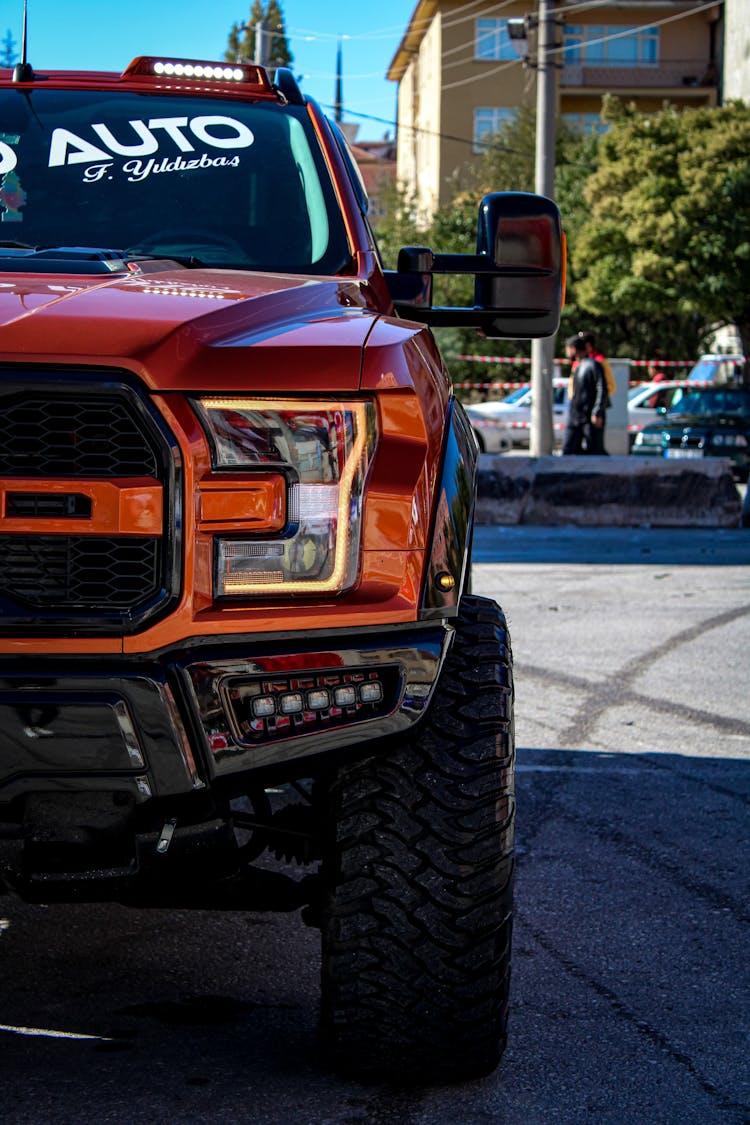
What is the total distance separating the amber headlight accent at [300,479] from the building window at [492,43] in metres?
61.9

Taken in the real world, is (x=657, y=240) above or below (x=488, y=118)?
below

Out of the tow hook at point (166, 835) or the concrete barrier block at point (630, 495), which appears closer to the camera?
the tow hook at point (166, 835)

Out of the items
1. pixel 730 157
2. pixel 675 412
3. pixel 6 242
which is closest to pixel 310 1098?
pixel 6 242

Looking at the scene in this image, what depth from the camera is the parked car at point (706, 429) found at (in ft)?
70.5

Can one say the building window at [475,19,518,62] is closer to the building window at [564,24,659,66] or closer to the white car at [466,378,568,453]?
the building window at [564,24,659,66]

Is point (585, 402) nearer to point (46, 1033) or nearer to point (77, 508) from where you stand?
point (46, 1033)

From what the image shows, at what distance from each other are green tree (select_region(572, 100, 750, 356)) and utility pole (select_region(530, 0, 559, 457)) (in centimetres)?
1608

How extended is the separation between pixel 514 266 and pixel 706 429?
738 inches

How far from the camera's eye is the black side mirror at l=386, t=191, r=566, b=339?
373 cm

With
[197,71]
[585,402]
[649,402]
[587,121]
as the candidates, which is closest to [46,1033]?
[197,71]

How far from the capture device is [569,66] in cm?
6153

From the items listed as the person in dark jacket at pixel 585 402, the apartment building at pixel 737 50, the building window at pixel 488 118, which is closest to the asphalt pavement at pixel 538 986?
the person in dark jacket at pixel 585 402

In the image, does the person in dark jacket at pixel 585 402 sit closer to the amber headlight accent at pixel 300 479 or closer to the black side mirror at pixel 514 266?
the black side mirror at pixel 514 266

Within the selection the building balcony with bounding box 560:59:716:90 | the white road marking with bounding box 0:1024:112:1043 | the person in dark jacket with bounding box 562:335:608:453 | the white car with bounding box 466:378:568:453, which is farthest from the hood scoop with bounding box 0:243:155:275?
the building balcony with bounding box 560:59:716:90
